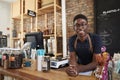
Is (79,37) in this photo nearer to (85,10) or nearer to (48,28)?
(85,10)

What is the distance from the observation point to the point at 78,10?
3.60 meters

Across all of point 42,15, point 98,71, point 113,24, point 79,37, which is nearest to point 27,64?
point 79,37

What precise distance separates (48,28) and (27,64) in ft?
7.82

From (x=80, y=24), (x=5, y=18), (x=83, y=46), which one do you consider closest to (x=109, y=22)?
(x=83, y=46)

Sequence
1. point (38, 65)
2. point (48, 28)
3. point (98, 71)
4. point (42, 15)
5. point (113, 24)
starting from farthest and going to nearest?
point (42, 15) → point (48, 28) → point (113, 24) → point (38, 65) → point (98, 71)

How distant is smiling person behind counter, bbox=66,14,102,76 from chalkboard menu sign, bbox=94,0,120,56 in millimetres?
1364

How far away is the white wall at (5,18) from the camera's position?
16.5 ft

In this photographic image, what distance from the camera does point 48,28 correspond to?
400cm

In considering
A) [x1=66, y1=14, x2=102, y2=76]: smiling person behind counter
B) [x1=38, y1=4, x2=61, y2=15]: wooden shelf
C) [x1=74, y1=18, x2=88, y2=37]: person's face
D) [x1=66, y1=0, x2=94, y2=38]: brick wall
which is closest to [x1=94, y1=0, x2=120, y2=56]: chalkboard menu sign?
[x1=66, y1=0, x2=94, y2=38]: brick wall

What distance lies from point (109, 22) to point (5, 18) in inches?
140

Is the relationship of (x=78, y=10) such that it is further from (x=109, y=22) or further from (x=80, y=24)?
(x=80, y=24)

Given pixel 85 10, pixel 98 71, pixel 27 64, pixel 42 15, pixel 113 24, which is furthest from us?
pixel 42 15

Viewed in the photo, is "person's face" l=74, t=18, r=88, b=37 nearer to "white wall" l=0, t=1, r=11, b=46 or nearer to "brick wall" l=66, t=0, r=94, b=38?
"brick wall" l=66, t=0, r=94, b=38

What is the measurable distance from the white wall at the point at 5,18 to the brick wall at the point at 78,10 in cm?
236
